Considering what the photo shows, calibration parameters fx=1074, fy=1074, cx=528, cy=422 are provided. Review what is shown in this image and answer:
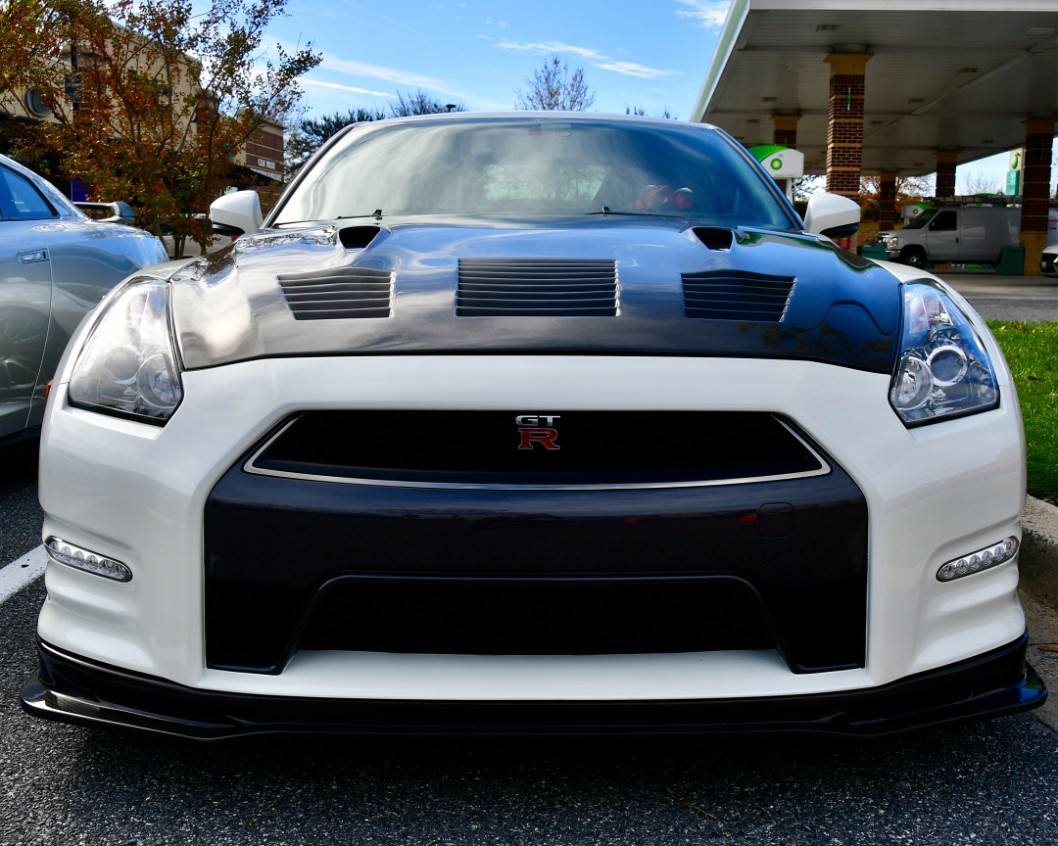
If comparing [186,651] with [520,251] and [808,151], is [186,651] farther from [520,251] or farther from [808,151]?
[808,151]

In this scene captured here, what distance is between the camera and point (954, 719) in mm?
1875

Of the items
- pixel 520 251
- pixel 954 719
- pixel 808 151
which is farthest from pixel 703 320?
pixel 808 151

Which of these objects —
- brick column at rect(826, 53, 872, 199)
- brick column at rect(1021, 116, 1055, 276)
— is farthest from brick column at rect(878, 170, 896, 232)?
brick column at rect(826, 53, 872, 199)

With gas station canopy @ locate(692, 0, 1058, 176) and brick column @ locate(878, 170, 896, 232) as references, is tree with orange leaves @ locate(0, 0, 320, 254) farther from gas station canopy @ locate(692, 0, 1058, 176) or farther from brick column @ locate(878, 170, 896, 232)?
brick column @ locate(878, 170, 896, 232)

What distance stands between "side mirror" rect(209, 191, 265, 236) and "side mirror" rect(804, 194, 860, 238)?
1649mm

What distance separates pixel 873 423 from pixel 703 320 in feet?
1.13

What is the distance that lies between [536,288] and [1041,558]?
205 cm

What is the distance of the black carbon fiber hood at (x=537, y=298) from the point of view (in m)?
1.88

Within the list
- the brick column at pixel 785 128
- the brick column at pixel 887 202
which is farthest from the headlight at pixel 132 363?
the brick column at pixel 887 202

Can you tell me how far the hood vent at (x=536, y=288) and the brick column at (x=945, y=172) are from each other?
136 feet

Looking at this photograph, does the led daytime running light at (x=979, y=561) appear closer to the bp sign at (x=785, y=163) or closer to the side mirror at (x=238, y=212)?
the side mirror at (x=238, y=212)

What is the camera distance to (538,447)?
1785 millimetres

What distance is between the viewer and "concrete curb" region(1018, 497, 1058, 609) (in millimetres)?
3191

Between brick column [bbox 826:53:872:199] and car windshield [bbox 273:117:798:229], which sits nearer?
car windshield [bbox 273:117:798:229]
